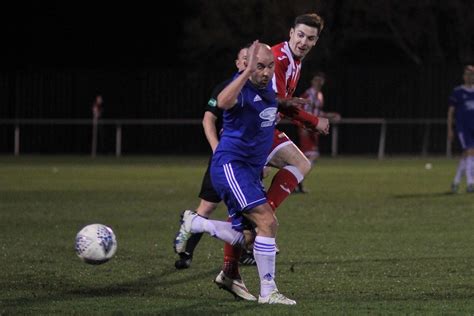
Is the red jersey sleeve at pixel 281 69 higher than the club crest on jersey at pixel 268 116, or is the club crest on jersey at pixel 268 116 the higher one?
the red jersey sleeve at pixel 281 69

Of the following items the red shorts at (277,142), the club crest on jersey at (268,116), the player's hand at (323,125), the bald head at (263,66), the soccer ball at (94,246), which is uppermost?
the bald head at (263,66)

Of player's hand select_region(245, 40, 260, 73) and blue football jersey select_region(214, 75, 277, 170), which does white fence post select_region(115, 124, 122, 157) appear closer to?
blue football jersey select_region(214, 75, 277, 170)

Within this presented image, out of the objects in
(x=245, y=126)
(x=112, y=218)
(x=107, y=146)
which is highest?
(x=245, y=126)

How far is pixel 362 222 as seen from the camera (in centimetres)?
1530

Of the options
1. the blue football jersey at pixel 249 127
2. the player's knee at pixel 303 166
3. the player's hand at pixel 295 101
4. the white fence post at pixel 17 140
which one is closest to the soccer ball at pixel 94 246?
the blue football jersey at pixel 249 127

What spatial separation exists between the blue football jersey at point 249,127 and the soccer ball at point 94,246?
1.25 meters

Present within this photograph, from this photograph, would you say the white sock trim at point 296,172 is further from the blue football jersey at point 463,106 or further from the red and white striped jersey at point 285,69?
the blue football jersey at point 463,106

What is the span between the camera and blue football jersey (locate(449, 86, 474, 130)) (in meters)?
20.6

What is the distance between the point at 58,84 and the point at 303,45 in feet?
94.4

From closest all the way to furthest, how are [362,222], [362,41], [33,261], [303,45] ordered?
1. [303,45]
2. [33,261]
3. [362,222]
4. [362,41]

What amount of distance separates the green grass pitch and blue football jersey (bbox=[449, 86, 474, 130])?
1352 millimetres

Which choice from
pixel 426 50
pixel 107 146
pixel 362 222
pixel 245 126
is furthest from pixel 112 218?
pixel 426 50

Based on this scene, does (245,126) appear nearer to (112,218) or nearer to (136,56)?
(112,218)

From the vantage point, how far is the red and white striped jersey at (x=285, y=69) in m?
10.4
